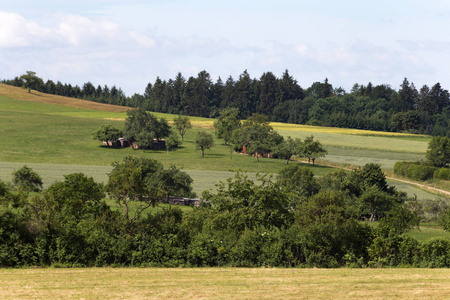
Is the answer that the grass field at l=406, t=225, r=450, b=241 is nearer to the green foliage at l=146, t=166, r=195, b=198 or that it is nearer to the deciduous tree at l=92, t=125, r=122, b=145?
the green foliage at l=146, t=166, r=195, b=198

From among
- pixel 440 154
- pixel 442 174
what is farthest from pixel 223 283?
pixel 440 154

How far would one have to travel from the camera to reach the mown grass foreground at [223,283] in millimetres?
23500

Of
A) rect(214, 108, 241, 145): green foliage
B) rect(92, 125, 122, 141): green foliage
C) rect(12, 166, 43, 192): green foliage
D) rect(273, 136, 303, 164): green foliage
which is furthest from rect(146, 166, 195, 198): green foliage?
rect(214, 108, 241, 145): green foliage

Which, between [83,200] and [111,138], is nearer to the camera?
[83,200]

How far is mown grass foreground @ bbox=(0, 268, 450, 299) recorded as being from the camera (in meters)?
23.5

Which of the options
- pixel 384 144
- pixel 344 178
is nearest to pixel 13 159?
pixel 344 178

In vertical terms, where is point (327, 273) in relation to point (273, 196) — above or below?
below

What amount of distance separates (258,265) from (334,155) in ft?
324

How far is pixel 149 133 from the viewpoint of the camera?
11862 centimetres

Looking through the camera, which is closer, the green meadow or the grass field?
the grass field

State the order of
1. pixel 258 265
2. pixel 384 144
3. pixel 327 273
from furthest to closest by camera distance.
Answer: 1. pixel 384 144
2. pixel 258 265
3. pixel 327 273

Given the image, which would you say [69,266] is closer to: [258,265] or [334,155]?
[258,265]

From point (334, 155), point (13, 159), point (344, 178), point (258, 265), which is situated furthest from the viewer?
point (334, 155)

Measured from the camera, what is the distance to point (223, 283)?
85.4ft
